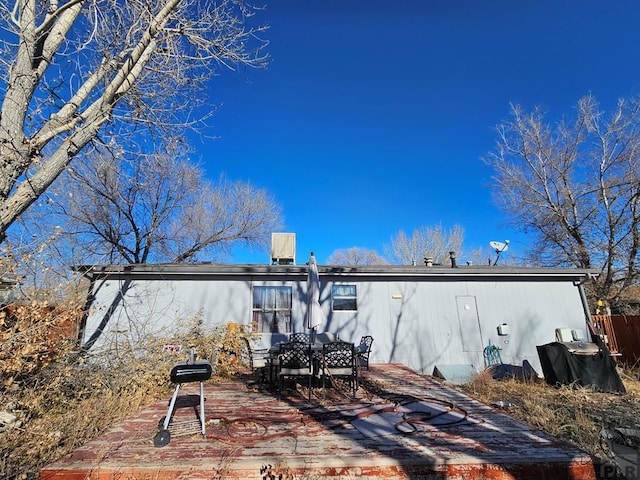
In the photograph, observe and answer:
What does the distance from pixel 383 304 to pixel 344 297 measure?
110 centimetres

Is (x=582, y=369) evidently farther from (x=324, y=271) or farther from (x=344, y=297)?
(x=324, y=271)

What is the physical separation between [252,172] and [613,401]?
1496 cm

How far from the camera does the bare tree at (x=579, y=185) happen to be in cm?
1341

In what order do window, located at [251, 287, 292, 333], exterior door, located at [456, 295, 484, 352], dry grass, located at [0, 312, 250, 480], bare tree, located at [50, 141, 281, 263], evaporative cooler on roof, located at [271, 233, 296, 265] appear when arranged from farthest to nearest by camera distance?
1. bare tree, located at [50, 141, 281, 263]
2. evaporative cooler on roof, located at [271, 233, 296, 265]
3. exterior door, located at [456, 295, 484, 352]
4. window, located at [251, 287, 292, 333]
5. dry grass, located at [0, 312, 250, 480]

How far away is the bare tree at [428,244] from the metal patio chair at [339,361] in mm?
18417

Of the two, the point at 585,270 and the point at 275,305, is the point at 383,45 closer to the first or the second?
the point at 275,305

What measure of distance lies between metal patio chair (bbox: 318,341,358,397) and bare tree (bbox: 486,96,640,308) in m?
15.1

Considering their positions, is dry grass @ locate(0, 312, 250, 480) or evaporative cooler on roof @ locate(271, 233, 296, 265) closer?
dry grass @ locate(0, 312, 250, 480)

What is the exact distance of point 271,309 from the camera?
330 inches

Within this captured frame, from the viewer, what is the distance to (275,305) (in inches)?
331

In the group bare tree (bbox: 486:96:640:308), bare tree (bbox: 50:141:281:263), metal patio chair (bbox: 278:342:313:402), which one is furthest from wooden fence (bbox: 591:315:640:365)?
bare tree (bbox: 50:141:281:263)

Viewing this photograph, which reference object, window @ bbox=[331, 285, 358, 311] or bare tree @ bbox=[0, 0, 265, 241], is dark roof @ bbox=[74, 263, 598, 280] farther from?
bare tree @ bbox=[0, 0, 265, 241]

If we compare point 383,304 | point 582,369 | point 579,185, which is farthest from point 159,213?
point 579,185

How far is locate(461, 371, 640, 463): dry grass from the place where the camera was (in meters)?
3.84
